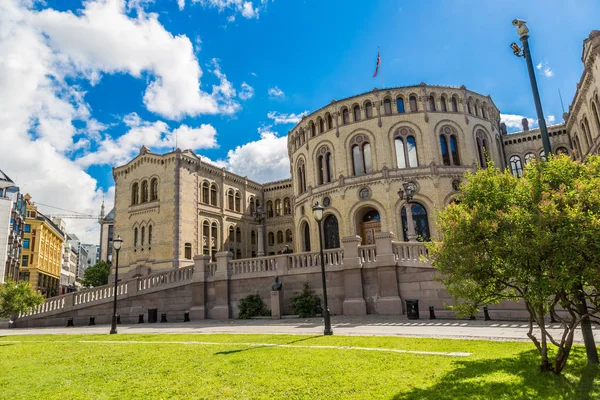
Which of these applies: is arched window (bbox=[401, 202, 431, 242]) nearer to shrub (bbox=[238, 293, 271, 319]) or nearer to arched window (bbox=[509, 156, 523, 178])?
arched window (bbox=[509, 156, 523, 178])

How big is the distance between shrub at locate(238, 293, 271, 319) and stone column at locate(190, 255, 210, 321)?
235 centimetres

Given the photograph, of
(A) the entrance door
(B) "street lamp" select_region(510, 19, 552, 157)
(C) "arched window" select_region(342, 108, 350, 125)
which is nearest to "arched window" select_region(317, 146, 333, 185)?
(C) "arched window" select_region(342, 108, 350, 125)

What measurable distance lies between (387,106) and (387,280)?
19.9 metres

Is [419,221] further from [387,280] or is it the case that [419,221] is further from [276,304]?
[276,304]

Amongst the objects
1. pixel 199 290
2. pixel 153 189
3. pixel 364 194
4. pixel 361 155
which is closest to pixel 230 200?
pixel 153 189

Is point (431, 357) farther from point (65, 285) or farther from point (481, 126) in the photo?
point (65, 285)

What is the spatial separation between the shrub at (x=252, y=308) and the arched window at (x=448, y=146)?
67.5 feet

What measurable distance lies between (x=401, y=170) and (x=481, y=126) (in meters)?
8.91

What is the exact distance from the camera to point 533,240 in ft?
19.5

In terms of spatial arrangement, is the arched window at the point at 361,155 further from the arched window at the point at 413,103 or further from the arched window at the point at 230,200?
the arched window at the point at 230,200

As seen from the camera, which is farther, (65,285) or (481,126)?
(65,285)

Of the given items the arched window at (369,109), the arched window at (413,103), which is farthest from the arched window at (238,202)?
the arched window at (413,103)

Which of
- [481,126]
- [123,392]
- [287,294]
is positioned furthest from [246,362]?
[481,126]

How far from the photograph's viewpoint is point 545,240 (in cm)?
581
